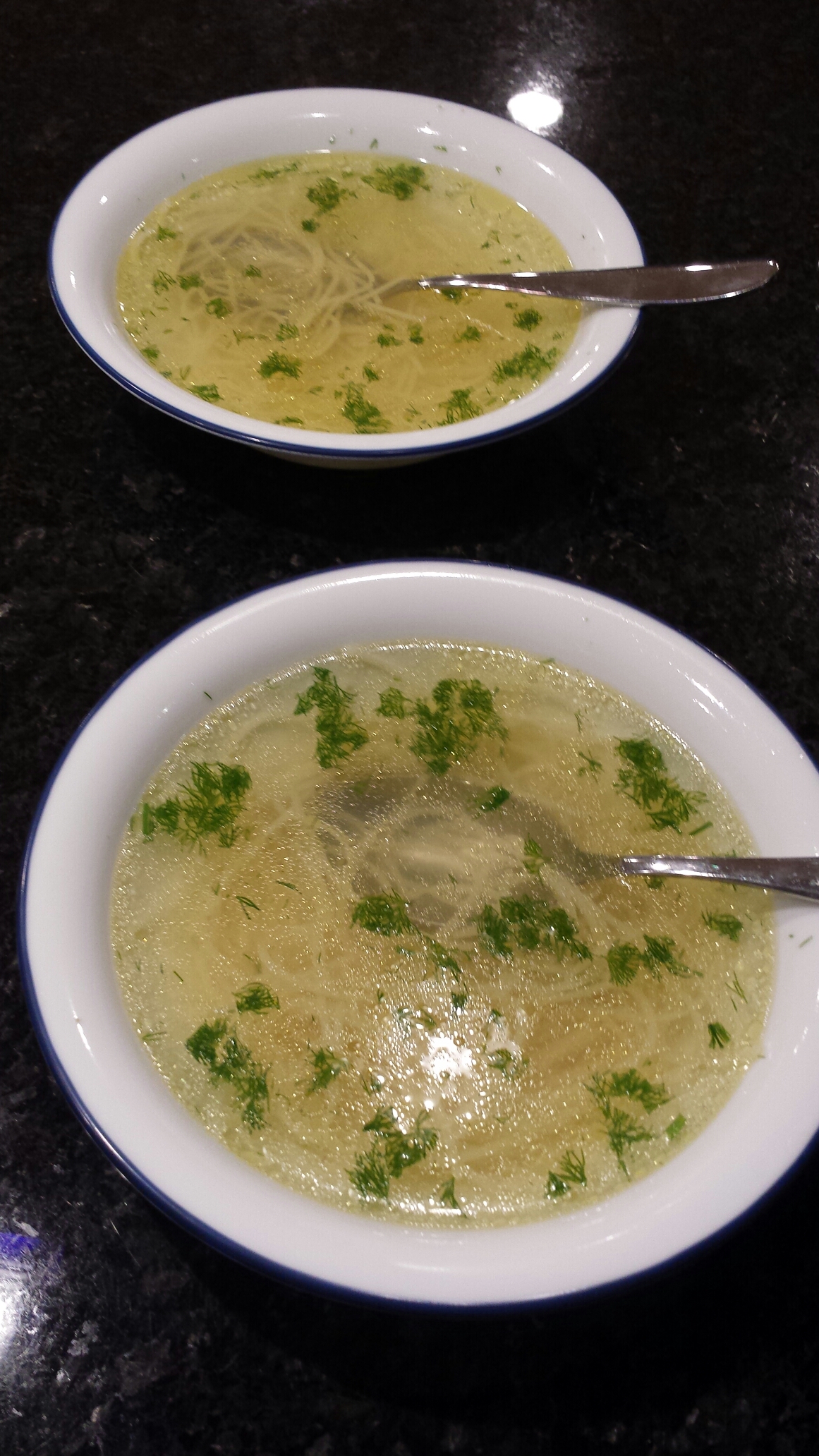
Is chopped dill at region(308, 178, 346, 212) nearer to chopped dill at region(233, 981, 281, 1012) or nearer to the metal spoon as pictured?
the metal spoon

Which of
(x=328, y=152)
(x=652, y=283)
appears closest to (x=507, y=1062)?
(x=652, y=283)

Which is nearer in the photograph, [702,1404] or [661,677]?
[702,1404]

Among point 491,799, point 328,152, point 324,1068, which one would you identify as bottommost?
point 324,1068

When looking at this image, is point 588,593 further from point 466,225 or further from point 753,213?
point 753,213

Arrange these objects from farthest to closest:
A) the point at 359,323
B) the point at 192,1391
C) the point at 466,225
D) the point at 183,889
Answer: the point at 466,225 → the point at 359,323 → the point at 183,889 → the point at 192,1391

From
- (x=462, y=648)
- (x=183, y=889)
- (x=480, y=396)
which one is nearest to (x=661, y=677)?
(x=462, y=648)

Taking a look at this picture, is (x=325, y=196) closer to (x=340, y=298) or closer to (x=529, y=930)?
(x=340, y=298)
